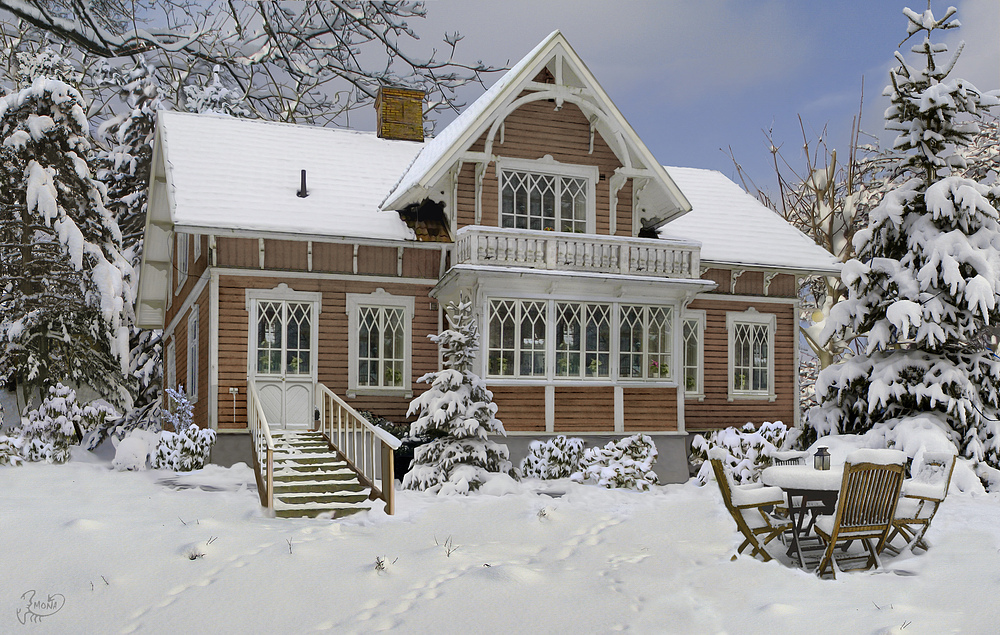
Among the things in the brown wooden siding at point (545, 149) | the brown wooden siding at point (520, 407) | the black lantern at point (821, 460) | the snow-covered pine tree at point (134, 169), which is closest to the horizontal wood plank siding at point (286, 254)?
the brown wooden siding at point (545, 149)

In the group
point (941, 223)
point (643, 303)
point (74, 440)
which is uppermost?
point (941, 223)

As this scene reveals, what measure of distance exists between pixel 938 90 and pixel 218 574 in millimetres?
12124

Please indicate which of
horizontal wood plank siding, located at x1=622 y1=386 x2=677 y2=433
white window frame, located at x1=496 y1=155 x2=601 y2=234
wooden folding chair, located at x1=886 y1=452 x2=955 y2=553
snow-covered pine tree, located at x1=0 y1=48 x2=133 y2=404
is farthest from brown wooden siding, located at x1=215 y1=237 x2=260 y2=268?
wooden folding chair, located at x1=886 y1=452 x2=955 y2=553

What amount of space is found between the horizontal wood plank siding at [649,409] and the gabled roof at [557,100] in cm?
353

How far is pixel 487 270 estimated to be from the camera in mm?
14797

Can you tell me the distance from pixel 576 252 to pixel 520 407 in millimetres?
2874

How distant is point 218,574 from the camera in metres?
7.35

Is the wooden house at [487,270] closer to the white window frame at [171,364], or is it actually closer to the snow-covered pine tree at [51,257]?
the white window frame at [171,364]

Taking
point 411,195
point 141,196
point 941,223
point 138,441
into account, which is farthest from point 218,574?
point 141,196

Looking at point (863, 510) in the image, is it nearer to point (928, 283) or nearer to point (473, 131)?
point (928, 283)

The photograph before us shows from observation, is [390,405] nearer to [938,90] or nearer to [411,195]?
[411,195]

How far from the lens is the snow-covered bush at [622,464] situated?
14008 mm

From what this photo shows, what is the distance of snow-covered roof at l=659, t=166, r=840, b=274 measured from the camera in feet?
59.6

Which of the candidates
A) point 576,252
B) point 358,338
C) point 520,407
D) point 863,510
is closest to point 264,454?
point 358,338
